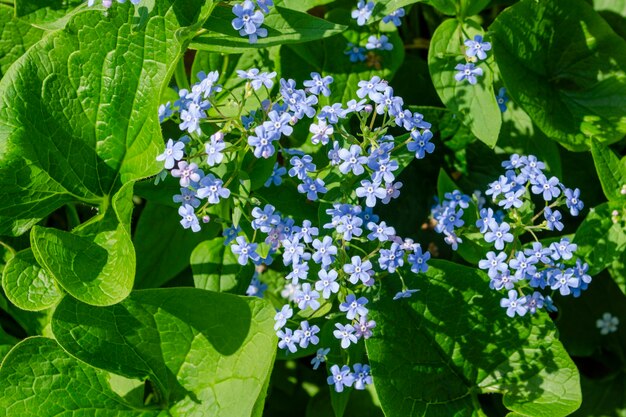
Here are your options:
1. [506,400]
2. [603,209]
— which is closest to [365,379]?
[506,400]

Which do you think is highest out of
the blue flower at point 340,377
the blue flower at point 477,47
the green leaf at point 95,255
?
the blue flower at point 477,47

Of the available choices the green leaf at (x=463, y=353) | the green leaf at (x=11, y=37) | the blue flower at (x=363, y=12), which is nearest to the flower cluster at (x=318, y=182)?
the green leaf at (x=463, y=353)

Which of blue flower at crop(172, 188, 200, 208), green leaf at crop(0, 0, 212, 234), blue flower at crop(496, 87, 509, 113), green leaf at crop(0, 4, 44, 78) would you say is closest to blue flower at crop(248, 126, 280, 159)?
blue flower at crop(172, 188, 200, 208)

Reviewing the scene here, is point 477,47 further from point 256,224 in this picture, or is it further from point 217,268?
point 217,268

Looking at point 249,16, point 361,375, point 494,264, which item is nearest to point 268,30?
Result: point 249,16

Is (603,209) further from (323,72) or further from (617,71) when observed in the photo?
(323,72)

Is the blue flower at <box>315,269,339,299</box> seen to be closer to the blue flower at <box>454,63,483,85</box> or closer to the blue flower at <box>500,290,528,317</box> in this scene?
the blue flower at <box>500,290,528,317</box>

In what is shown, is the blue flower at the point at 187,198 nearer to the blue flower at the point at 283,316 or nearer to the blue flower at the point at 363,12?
the blue flower at the point at 283,316
